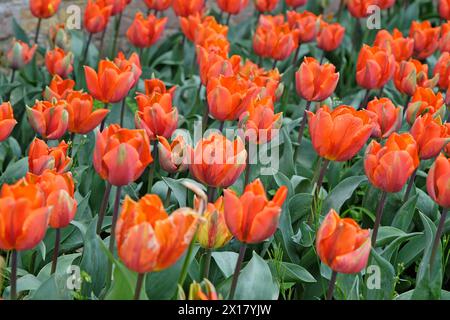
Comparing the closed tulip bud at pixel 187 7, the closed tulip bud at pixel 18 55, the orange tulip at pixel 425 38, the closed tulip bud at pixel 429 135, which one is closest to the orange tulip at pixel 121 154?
the closed tulip bud at pixel 429 135

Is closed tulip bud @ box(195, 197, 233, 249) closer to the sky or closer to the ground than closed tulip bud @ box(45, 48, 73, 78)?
closer to the sky

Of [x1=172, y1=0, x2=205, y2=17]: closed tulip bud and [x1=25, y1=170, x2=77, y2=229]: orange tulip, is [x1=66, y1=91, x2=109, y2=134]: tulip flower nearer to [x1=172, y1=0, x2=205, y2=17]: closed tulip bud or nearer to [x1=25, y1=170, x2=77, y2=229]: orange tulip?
[x1=25, y1=170, x2=77, y2=229]: orange tulip

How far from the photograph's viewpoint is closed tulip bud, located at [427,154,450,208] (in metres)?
2.31

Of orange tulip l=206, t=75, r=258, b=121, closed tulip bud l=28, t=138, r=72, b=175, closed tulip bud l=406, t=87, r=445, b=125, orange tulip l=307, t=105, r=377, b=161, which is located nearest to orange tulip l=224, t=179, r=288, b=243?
orange tulip l=307, t=105, r=377, b=161

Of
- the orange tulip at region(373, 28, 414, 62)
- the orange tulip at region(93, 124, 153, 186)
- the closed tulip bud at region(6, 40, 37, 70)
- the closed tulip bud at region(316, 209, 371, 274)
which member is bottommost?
the closed tulip bud at region(6, 40, 37, 70)

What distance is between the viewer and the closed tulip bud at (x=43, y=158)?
2477 millimetres

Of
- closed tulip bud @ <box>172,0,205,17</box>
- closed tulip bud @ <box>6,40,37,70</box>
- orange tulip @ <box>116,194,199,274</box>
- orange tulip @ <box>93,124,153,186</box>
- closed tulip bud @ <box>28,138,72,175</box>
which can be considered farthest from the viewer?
closed tulip bud @ <box>172,0,205,17</box>

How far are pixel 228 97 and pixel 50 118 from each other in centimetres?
56

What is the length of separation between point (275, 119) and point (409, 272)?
2.55 ft

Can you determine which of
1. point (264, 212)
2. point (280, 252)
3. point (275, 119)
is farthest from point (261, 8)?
point (264, 212)

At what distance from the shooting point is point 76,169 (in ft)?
9.86

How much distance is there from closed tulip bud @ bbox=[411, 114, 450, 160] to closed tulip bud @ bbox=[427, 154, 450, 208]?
0.37 m

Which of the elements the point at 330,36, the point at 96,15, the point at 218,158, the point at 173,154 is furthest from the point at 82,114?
the point at 330,36
